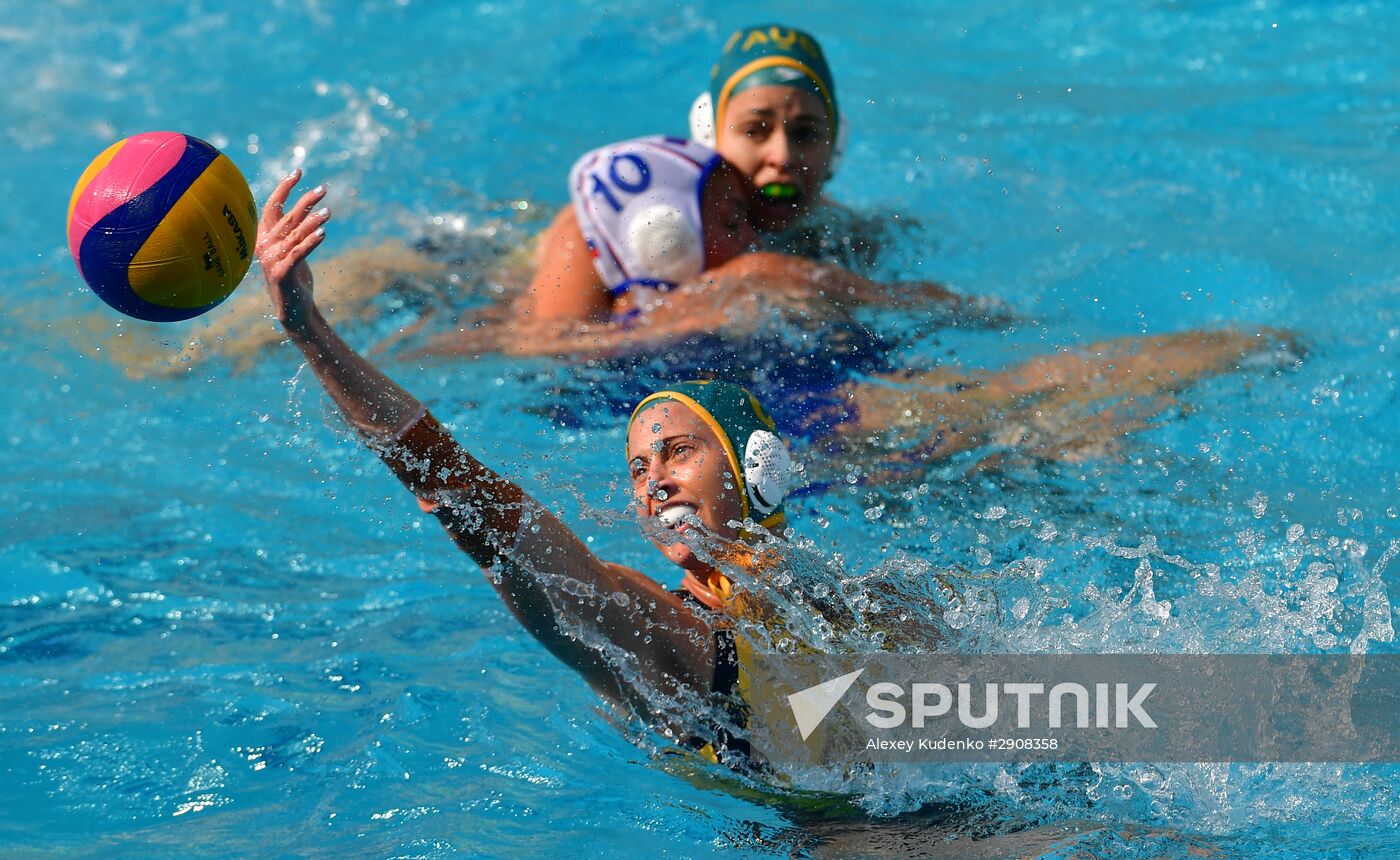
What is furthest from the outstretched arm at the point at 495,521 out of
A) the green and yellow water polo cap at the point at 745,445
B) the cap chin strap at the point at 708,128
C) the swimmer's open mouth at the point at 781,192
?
the cap chin strap at the point at 708,128

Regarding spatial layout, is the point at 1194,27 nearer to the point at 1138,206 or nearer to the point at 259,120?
the point at 1138,206

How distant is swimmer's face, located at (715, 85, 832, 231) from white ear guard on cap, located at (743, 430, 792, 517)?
6.59 ft

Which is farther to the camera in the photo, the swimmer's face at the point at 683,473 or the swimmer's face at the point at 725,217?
the swimmer's face at the point at 725,217

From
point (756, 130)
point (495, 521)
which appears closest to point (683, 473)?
point (495, 521)

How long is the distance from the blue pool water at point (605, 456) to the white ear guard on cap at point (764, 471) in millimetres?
387

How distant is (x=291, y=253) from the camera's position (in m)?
2.77

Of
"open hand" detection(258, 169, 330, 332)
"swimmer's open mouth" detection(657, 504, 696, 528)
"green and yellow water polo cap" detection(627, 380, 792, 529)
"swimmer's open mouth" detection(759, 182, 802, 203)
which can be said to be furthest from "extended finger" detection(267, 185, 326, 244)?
"swimmer's open mouth" detection(759, 182, 802, 203)

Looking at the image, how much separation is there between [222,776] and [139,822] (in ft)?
0.74

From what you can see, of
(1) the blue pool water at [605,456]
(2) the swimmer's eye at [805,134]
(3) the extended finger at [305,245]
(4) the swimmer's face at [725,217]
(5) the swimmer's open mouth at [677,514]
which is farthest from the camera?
(2) the swimmer's eye at [805,134]

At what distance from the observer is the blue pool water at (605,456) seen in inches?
134

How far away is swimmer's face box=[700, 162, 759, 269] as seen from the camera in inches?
200

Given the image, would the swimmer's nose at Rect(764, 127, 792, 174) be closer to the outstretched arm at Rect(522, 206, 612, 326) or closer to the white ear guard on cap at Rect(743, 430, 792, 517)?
the outstretched arm at Rect(522, 206, 612, 326)

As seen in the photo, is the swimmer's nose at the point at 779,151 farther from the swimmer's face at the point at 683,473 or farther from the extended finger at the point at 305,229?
the extended finger at the point at 305,229

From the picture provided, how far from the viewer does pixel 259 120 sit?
7.52 meters
